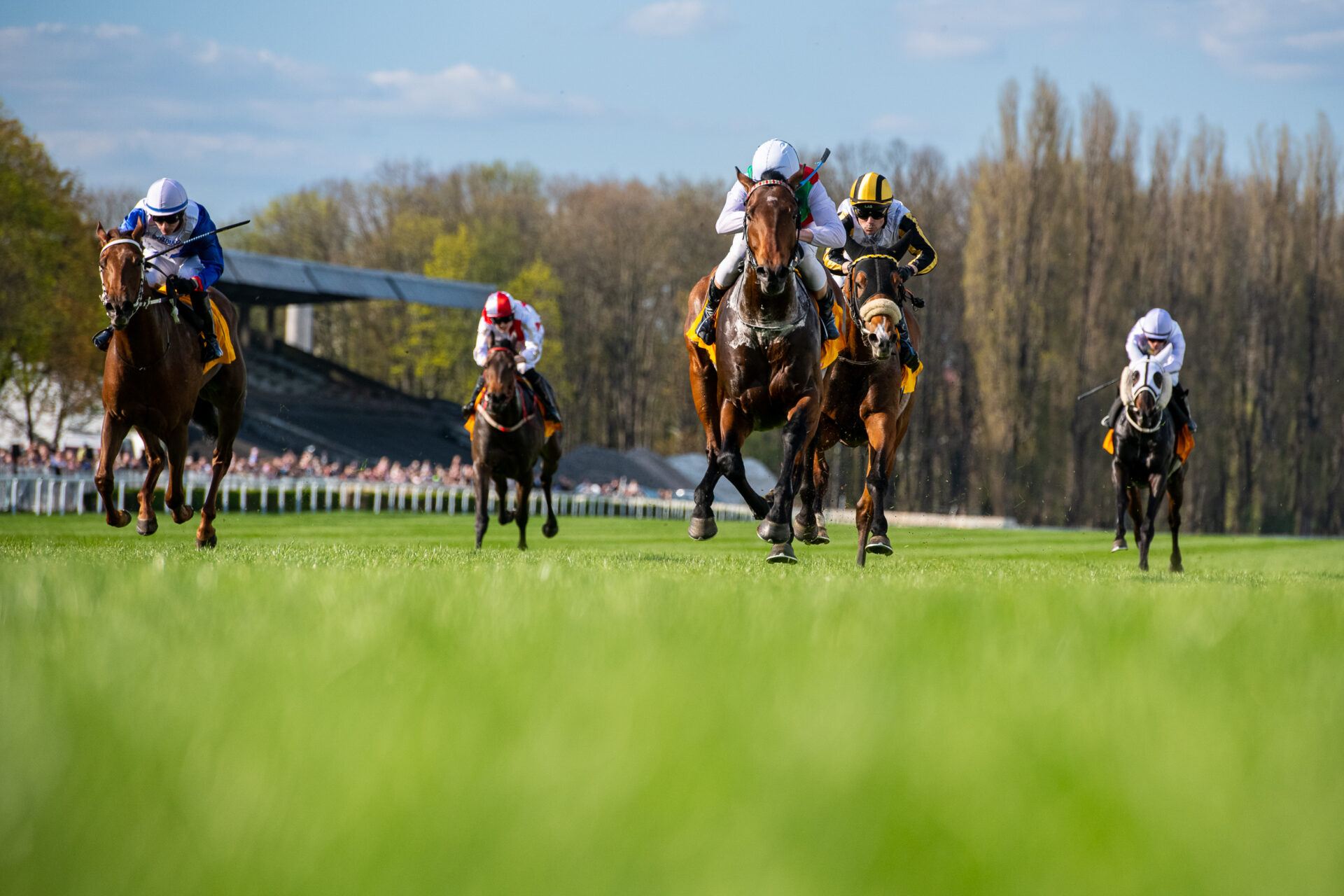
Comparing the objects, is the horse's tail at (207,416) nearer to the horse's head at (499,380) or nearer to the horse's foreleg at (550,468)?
the horse's head at (499,380)

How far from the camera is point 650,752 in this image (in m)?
2.11

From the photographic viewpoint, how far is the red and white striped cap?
13648 millimetres

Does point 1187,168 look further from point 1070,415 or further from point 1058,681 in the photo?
point 1058,681

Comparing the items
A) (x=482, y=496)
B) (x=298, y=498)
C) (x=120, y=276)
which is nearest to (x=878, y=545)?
(x=482, y=496)

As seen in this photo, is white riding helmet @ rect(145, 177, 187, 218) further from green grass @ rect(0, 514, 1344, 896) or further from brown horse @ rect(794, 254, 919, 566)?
green grass @ rect(0, 514, 1344, 896)

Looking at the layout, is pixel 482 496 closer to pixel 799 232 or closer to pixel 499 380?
pixel 499 380

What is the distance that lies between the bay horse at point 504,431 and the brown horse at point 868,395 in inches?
162

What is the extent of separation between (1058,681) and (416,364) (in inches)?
2244

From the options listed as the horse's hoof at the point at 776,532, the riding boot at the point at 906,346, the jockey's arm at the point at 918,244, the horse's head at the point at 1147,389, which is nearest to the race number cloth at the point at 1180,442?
the horse's head at the point at 1147,389

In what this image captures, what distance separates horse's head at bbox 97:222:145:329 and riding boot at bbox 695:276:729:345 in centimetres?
395

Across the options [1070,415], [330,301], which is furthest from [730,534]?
[330,301]

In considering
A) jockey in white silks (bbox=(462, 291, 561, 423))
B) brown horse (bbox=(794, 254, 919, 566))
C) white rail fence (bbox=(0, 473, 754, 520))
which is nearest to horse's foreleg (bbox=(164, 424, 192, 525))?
jockey in white silks (bbox=(462, 291, 561, 423))

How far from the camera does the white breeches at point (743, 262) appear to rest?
873 centimetres

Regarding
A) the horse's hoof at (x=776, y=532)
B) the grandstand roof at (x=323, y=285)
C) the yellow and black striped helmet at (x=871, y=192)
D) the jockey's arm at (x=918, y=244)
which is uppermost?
the grandstand roof at (x=323, y=285)
